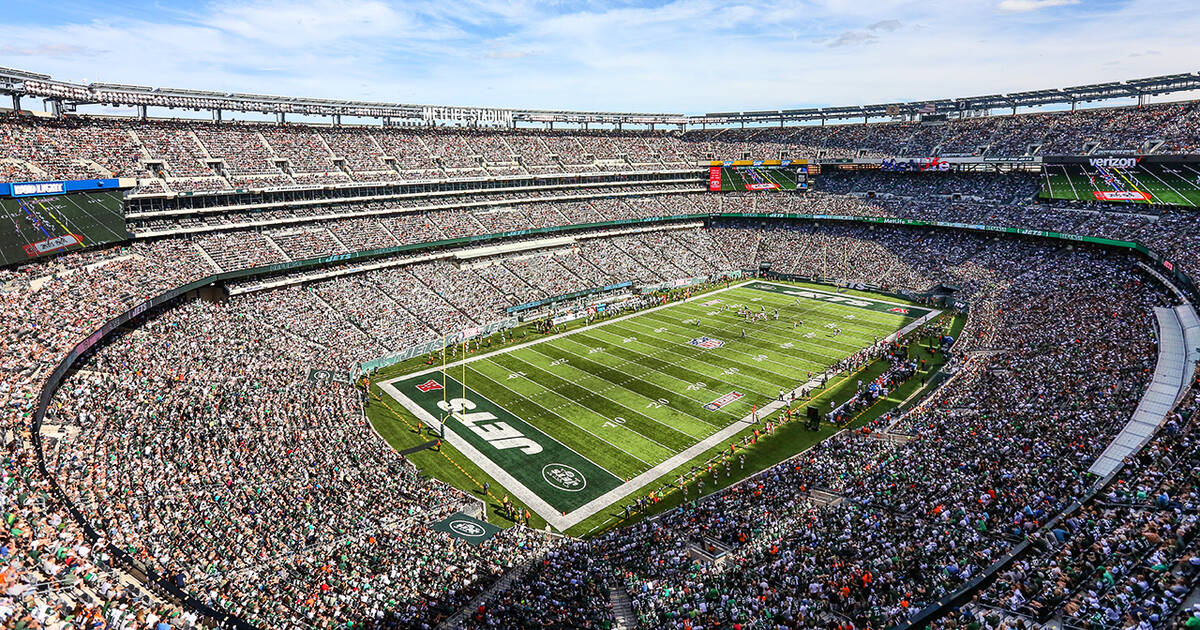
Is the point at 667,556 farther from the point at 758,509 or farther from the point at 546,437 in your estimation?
the point at 546,437

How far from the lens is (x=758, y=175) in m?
76.1

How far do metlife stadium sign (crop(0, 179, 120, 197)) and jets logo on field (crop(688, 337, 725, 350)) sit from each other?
3417cm

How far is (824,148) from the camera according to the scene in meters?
77.4

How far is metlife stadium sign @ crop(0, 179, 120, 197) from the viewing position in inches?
1222

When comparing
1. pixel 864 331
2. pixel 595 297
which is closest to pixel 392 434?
pixel 595 297

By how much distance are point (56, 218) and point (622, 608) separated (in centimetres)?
3364

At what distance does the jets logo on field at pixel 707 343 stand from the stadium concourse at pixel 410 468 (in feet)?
42.8

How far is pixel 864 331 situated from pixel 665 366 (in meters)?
14.3

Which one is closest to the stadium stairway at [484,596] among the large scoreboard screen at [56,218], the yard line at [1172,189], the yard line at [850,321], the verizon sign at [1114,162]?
the large scoreboard screen at [56,218]

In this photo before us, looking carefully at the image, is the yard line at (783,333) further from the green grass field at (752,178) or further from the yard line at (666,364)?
the green grass field at (752,178)

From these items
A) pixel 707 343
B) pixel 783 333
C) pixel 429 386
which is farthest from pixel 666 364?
pixel 429 386

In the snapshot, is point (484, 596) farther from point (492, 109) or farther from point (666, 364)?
point (492, 109)

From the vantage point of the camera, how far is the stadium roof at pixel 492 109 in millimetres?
44500

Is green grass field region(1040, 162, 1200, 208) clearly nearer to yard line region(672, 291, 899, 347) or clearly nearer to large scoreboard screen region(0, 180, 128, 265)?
yard line region(672, 291, 899, 347)
